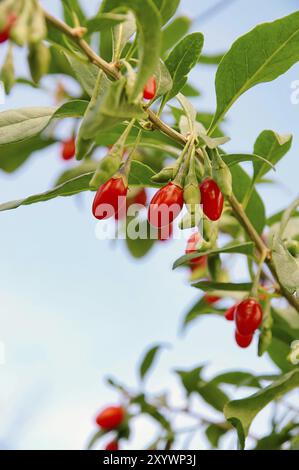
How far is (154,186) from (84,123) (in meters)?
0.60

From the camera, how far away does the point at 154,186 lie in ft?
5.47

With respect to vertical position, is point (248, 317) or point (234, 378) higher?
point (248, 317)

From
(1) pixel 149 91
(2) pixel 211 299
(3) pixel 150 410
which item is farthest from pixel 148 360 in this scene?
(1) pixel 149 91

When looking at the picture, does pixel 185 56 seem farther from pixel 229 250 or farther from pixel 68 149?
pixel 68 149

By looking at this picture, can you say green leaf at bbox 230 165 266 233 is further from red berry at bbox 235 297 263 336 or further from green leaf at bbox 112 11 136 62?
green leaf at bbox 112 11 136 62

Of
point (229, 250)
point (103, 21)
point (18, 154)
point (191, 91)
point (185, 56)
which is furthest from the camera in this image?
point (18, 154)

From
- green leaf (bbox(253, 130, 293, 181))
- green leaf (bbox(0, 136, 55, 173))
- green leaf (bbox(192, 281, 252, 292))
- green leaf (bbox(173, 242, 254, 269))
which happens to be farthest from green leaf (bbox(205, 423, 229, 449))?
green leaf (bbox(0, 136, 55, 173))

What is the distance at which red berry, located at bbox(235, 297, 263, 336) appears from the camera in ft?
5.51

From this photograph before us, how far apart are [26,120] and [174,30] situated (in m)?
1.68

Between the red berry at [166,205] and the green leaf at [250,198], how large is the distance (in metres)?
0.58

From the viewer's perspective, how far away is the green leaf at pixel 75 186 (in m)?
1.48

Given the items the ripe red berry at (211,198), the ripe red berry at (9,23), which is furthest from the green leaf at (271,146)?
the ripe red berry at (9,23)

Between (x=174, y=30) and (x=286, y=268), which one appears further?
(x=174, y=30)

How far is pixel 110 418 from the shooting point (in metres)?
2.57
